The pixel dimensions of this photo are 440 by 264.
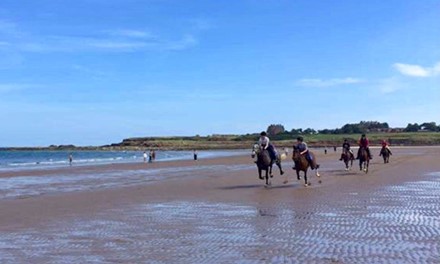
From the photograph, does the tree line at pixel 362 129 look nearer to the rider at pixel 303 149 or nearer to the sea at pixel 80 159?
the sea at pixel 80 159

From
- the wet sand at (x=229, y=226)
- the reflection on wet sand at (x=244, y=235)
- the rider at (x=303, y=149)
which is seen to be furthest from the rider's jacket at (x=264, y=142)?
the reflection on wet sand at (x=244, y=235)

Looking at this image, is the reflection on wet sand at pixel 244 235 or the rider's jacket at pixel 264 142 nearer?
the reflection on wet sand at pixel 244 235

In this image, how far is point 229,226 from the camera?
40.9 ft

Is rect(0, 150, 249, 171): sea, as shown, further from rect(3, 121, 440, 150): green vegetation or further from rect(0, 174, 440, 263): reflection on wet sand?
rect(3, 121, 440, 150): green vegetation

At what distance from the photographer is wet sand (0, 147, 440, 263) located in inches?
369

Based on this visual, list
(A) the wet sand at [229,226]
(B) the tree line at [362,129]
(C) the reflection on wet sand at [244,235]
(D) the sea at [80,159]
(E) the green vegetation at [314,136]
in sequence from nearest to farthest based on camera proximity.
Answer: (C) the reflection on wet sand at [244,235] < (A) the wet sand at [229,226] < (D) the sea at [80,159] < (E) the green vegetation at [314,136] < (B) the tree line at [362,129]

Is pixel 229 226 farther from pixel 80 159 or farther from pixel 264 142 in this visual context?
pixel 80 159

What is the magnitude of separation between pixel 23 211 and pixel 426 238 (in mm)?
10556

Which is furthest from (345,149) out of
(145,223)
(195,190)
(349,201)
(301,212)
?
(145,223)

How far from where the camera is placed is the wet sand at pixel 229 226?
30.7 ft

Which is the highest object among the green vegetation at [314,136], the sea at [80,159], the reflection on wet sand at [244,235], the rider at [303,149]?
the green vegetation at [314,136]

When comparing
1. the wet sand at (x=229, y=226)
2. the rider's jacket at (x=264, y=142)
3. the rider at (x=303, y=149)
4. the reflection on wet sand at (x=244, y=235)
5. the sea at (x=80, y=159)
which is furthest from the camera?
the sea at (x=80, y=159)

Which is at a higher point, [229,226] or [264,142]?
[264,142]

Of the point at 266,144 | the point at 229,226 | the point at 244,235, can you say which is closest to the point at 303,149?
the point at 266,144
